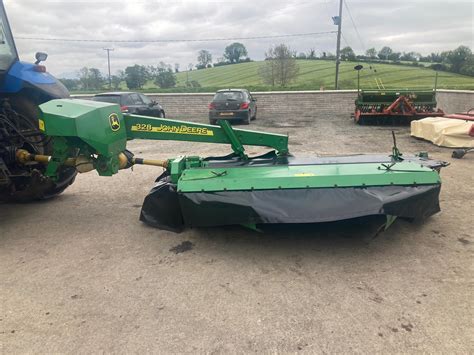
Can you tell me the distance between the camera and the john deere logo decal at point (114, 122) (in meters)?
3.78

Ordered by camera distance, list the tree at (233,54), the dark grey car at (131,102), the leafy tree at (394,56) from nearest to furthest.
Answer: the dark grey car at (131,102), the leafy tree at (394,56), the tree at (233,54)

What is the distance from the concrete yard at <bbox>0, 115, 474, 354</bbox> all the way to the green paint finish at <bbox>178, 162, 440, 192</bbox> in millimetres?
490

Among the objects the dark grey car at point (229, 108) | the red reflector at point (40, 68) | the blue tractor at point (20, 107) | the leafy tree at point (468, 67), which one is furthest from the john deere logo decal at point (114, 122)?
the leafy tree at point (468, 67)

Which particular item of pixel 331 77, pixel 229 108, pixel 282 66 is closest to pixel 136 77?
pixel 282 66

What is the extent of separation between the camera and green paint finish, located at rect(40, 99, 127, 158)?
3510 mm

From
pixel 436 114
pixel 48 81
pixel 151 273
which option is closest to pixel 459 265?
pixel 151 273

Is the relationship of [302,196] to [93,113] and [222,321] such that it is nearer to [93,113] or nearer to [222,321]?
[222,321]

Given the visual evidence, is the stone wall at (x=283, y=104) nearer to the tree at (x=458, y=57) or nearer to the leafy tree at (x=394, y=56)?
the tree at (x=458, y=57)

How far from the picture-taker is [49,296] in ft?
9.43

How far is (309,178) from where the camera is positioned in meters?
3.26

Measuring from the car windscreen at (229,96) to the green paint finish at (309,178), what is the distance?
10.9 meters

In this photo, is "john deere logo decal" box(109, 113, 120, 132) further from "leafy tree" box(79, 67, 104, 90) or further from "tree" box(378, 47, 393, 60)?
"tree" box(378, 47, 393, 60)

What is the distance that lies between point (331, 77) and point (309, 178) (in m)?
35.9

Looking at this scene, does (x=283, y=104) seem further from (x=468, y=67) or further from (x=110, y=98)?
(x=468, y=67)
